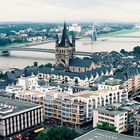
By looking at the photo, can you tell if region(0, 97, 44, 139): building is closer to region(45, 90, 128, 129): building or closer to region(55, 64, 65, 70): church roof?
region(45, 90, 128, 129): building

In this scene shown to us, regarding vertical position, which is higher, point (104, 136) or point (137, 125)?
point (104, 136)

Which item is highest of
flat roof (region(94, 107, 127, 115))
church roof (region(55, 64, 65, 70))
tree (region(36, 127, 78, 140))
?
church roof (region(55, 64, 65, 70))

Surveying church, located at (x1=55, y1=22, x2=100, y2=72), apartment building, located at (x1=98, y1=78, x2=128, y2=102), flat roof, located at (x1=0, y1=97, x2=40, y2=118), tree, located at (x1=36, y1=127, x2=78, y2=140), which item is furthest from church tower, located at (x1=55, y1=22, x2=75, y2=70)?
tree, located at (x1=36, y1=127, x2=78, y2=140)

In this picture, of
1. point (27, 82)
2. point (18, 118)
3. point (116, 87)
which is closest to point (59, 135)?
point (18, 118)

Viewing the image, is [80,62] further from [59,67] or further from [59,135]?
[59,135]

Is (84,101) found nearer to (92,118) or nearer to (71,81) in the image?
(92,118)
